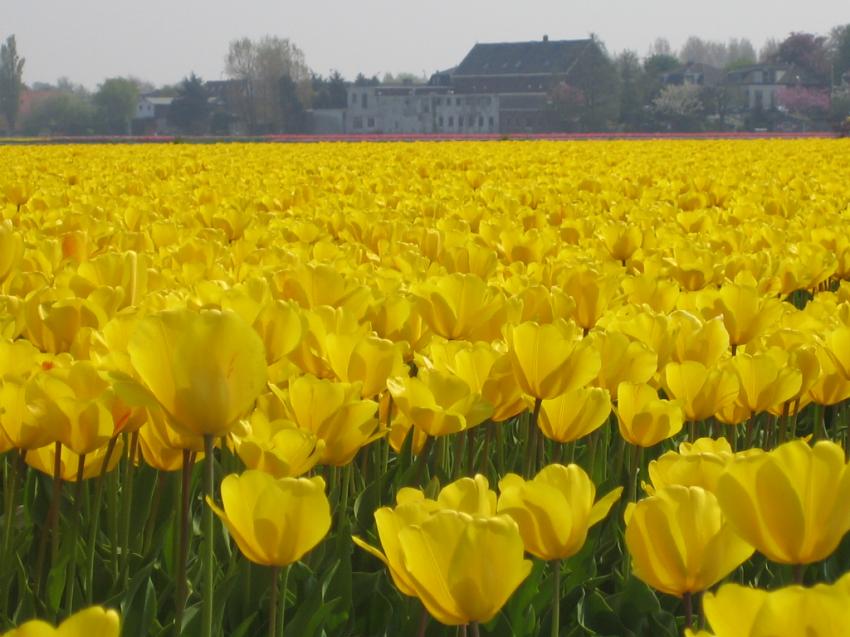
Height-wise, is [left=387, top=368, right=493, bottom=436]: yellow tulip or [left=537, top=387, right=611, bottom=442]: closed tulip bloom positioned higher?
[left=387, top=368, right=493, bottom=436]: yellow tulip

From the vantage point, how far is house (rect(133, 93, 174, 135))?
Answer: 374 feet

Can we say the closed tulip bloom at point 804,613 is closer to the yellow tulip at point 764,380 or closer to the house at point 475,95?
the yellow tulip at point 764,380

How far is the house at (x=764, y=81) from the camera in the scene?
4360 inches

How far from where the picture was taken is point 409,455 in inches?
82.4

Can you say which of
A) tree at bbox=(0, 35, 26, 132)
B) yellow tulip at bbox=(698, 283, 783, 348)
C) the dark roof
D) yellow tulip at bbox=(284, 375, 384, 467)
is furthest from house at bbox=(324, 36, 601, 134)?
yellow tulip at bbox=(284, 375, 384, 467)

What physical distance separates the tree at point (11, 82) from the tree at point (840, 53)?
75203mm

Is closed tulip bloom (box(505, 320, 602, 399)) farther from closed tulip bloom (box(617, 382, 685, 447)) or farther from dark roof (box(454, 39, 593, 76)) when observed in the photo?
dark roof (box(454, 39, 593, 76))

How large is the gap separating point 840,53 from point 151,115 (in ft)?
215

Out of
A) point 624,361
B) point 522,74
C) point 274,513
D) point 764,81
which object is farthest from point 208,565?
point 764,81

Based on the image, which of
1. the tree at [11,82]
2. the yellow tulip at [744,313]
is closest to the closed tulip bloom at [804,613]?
the yellow tulip at [744,313]

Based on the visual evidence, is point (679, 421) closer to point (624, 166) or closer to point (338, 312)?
point (338, 312)

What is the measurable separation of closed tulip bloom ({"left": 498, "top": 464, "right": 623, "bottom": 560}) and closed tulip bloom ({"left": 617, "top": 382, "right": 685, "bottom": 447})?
50 cm

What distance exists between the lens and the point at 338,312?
204 centimetres

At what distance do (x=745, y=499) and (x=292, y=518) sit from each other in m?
0.44
